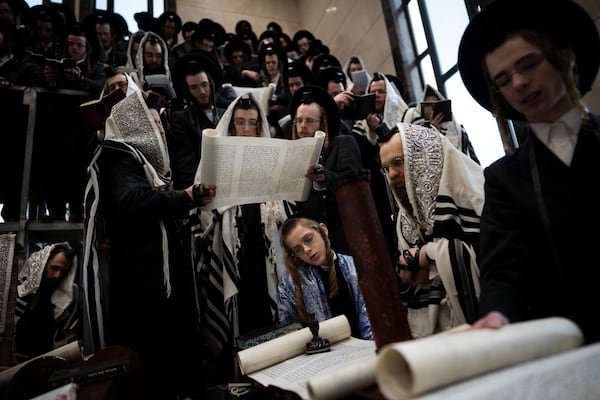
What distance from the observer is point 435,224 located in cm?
159

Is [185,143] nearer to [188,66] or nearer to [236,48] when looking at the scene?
[188,66]

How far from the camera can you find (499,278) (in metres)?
1.06

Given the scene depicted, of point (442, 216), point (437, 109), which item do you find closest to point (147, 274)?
point (442, 216)

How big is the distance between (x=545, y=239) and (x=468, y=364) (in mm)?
560

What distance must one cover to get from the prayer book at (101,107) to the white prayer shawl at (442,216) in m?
1.85

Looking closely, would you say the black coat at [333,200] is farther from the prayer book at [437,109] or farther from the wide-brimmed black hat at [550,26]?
the wide-brimmed black hat at [550,26]

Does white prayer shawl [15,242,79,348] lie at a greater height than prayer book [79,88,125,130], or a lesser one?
lesser

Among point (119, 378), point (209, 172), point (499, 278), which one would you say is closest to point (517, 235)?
point (499, 278)

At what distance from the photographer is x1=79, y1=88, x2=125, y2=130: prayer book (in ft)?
8.38

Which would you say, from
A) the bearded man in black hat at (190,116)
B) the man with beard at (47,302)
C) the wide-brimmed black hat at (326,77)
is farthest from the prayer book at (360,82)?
the man with beard at (47,302)

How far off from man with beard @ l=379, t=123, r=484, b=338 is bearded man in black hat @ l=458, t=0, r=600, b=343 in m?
0.34

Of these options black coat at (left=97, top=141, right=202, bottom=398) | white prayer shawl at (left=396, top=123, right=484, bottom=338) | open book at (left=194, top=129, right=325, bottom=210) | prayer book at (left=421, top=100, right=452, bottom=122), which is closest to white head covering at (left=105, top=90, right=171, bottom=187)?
black coat at (left=97, top=141, right=202, bottom=398)

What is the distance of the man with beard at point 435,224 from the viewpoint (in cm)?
147

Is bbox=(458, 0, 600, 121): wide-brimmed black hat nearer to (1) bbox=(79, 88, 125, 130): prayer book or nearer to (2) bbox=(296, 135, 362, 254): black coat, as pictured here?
(2) bbox=(296, 135, 362, 254): black coat
